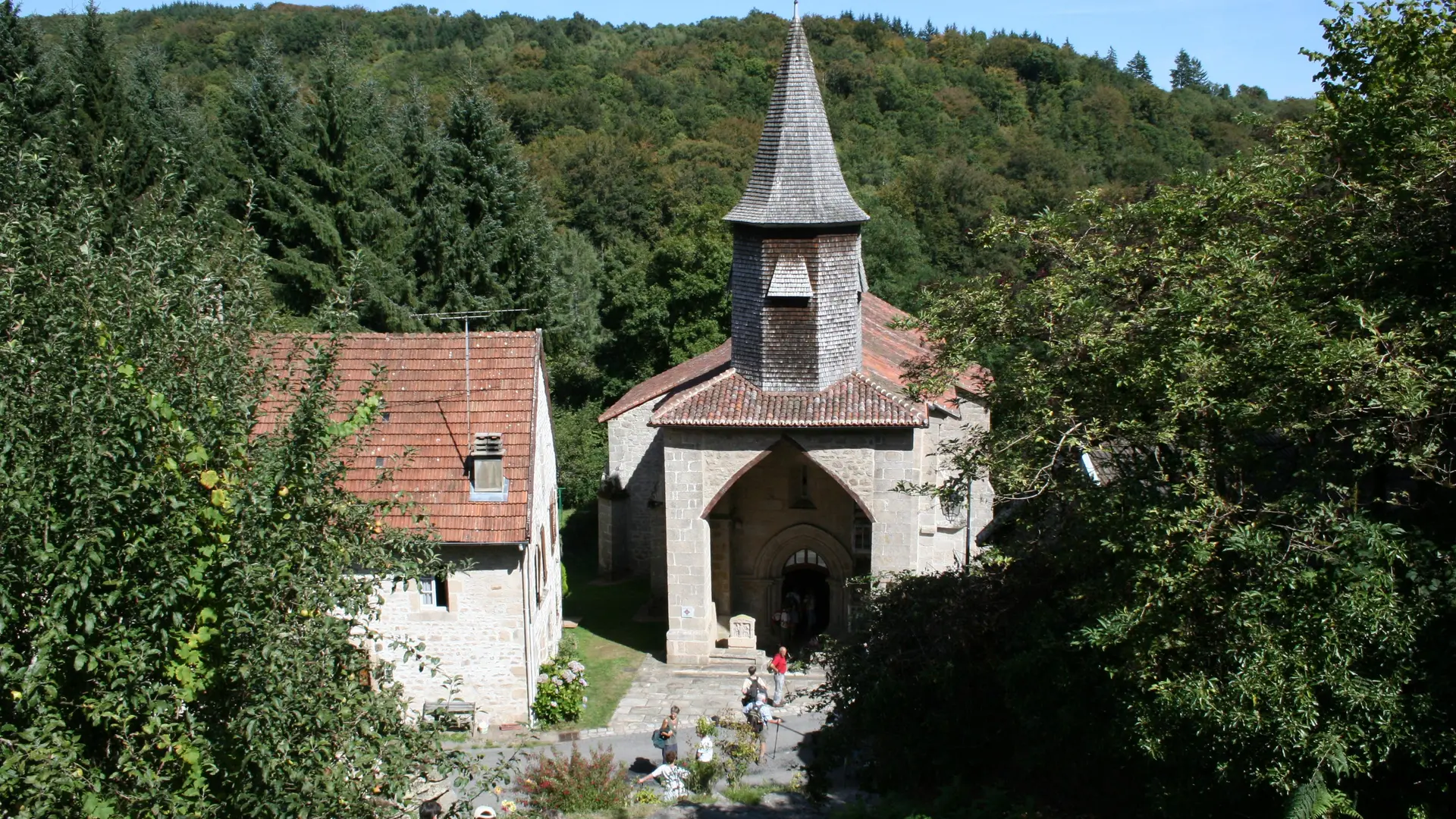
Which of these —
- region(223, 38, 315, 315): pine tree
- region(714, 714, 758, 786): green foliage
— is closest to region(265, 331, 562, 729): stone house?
region(714, 714, 758, 786): green foliage

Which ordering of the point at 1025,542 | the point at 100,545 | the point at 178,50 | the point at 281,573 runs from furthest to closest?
the point at 178,50, the point at 1025,542, the point at 281,573, the point at 100,545

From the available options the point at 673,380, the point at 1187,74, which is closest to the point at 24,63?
the point at 673,380

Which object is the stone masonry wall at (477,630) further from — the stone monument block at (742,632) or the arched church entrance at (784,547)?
the arched church entrance at (784,547)

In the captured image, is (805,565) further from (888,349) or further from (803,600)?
(888,349)

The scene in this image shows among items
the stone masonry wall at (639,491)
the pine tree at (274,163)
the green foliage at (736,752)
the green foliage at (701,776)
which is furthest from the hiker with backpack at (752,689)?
the pine tree at (274,163)

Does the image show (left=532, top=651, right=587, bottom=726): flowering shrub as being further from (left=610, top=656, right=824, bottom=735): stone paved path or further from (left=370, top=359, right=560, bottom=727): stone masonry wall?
(left=610, top=656, right=824, bottom=735): stone paved path

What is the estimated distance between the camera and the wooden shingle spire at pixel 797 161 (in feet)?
77.1

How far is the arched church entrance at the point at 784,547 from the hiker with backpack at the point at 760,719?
4.14 metres

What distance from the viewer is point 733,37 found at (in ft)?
307

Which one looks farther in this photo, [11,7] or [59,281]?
[11,7]

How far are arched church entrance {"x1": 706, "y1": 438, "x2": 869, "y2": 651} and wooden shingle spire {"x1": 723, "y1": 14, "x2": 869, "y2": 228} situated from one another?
5.11 m

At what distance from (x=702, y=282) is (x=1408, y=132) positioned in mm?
28357

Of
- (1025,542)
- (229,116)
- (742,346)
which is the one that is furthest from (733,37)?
(1025,542)

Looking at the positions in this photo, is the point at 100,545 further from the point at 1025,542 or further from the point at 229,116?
the point at 229,116
